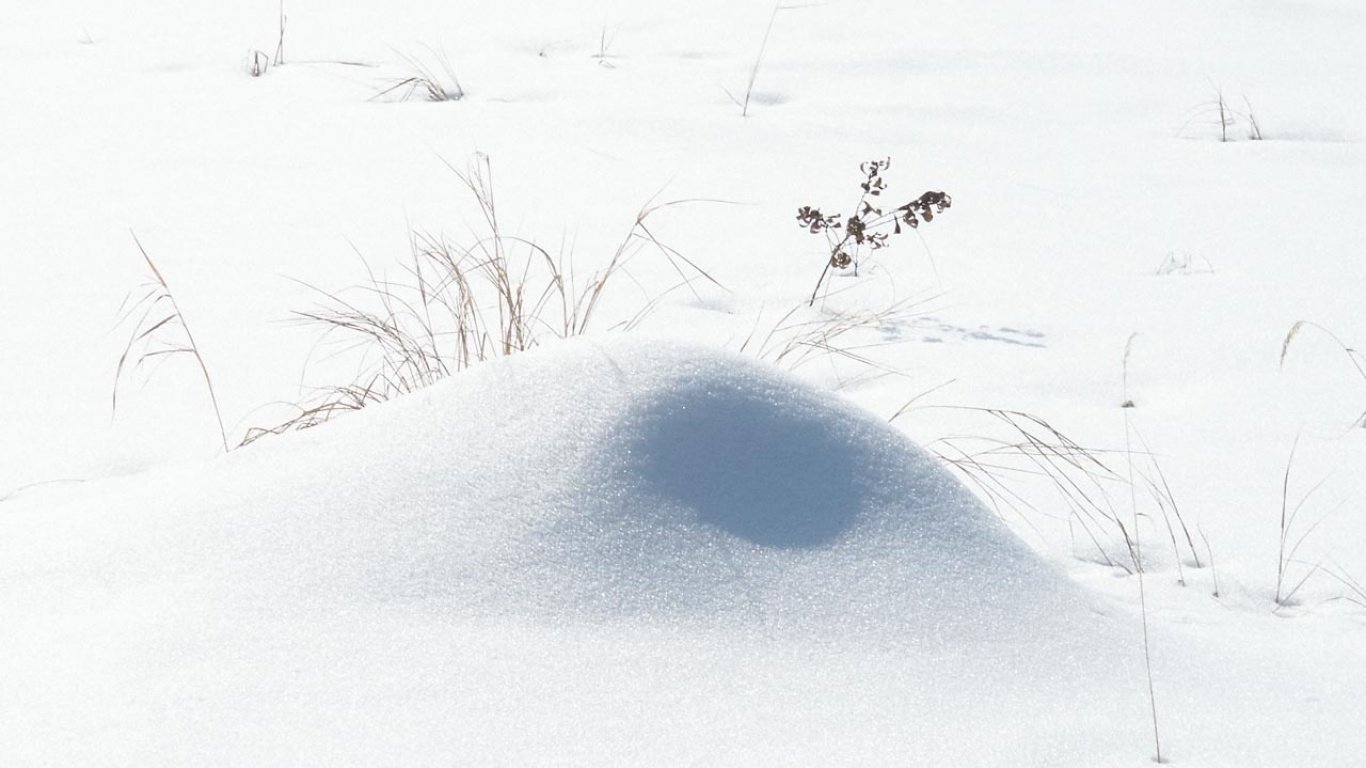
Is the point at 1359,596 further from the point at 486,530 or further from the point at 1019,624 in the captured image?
the point at 486,530

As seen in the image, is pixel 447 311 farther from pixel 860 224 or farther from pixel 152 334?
pixel 860 224

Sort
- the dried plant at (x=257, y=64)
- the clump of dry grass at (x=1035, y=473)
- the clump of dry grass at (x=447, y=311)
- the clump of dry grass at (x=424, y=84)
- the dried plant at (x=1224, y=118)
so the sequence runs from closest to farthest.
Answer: the clump of dry grass at (x=1035, y=473), the clump of dry grass at (x=447, y=311), the dried plant at (x=1224, y=118), the clump of dry grass at (x=424, y=84), the dried plant at (x=257, y=64)

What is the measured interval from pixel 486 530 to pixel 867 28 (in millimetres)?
3604

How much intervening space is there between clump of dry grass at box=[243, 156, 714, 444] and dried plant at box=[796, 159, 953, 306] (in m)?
0.28

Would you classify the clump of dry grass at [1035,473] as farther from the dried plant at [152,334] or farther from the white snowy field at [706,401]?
the dried plant at [152,334]

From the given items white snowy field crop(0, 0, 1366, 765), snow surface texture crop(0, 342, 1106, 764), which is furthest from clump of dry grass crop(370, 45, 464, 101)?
snow surface texture crop(0, 342, 1106, 764)

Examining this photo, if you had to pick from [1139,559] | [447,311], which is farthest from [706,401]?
[447,311]

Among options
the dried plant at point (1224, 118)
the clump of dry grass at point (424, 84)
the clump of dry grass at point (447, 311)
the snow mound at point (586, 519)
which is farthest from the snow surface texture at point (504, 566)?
the dried plant at point (1224, 118)

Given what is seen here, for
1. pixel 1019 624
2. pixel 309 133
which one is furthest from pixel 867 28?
pixel 1019 624

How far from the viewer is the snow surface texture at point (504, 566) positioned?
1142 mm

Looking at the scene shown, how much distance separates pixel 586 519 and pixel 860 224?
1.62 m

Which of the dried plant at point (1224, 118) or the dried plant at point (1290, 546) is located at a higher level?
the dried plant at point (1224, 118)

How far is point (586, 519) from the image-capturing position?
1.36 m

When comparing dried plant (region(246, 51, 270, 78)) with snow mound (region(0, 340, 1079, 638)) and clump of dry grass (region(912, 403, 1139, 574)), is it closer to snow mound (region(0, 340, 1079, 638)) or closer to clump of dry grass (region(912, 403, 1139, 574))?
clump of dry grass (region(912, 403, 1139, 574))
